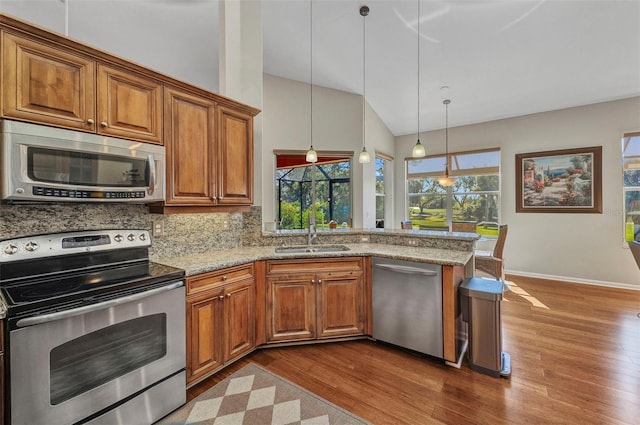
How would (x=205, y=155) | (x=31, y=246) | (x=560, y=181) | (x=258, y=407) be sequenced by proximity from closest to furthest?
1. (x=31, y=246)
2. (x=258, y=407)
3. (x=205, y=155)
4. (x=560, y=181)

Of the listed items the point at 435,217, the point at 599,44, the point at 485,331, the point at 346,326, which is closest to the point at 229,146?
the point at 346,326

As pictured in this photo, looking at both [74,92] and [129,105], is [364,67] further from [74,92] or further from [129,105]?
[74,92]

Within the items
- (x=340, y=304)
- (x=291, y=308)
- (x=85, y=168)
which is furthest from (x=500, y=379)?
(x=85, y=168)

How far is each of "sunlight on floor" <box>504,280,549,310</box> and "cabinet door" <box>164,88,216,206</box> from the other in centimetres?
435

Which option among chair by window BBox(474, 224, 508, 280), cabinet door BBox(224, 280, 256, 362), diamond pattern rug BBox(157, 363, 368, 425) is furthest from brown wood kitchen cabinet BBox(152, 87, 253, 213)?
chair by window BBox(474, 224, 508, 280)

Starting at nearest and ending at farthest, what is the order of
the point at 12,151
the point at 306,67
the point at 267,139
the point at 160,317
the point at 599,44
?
the point at 12,151, the point at 160,317, the point at 599,44, the point at 306,67, the point at 267,139

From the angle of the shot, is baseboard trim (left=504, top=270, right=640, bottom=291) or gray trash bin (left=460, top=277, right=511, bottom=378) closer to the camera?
gray trash bin (left=460, top=277, right=511, bottom=378)

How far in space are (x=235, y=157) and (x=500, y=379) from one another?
2.97 meters

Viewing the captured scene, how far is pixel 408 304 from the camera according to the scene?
2508 millimetres

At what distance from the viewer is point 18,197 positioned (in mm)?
1503

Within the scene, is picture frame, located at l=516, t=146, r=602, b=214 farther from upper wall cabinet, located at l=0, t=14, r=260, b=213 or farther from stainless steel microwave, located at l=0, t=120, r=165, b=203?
stainless steel microwave, located at l=0, t=120, r=165, b=203

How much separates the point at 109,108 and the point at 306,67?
3.63 metres

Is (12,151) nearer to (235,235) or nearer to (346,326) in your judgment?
(235,235)

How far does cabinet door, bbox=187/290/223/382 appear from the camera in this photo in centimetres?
203
